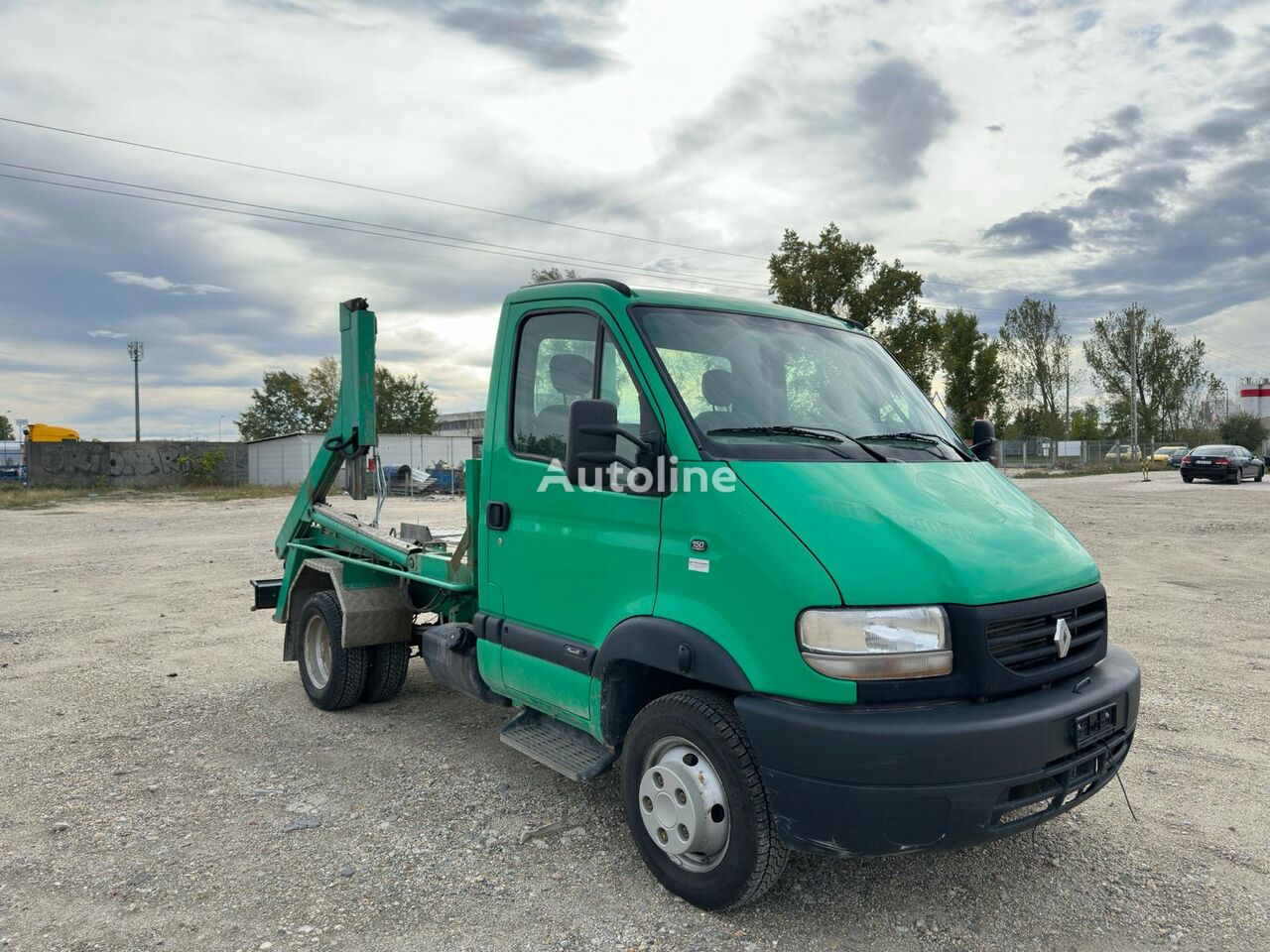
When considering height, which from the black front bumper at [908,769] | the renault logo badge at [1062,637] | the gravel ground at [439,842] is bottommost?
the gravel ground at [439,842]

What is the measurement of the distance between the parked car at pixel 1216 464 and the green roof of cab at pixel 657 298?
33.4m

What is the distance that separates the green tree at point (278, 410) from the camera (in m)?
68.8

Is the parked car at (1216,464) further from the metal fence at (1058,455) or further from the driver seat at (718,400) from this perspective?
the driver seat at (718,400)

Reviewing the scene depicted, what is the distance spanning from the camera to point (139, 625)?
8.80 m

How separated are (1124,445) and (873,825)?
65738mm

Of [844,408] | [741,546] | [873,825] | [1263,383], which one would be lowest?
[873,825]

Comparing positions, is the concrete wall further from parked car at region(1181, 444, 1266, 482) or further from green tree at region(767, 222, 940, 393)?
parked car at region(1181, 444, 1266, 482)

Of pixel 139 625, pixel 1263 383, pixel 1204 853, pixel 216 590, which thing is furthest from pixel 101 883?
pixel 1263 383

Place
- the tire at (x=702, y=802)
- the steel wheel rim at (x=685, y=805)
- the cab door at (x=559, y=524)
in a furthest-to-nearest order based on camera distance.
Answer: the cab door at (x=559, y=524) < the steel wheel rim at (x=685, y=805) < the tire at (x=702, y=802)

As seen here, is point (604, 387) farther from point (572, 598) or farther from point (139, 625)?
point (139, 625)

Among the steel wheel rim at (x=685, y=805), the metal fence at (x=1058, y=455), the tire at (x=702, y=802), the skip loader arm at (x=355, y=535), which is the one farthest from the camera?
the metal fence at (x=1058, y=455)

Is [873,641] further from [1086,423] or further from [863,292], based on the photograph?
[1086,423]

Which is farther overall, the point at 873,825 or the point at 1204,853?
the point at 1204,853

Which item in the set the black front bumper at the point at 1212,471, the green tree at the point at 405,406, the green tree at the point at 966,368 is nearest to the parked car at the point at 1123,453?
the green tree at the point at 966,368
